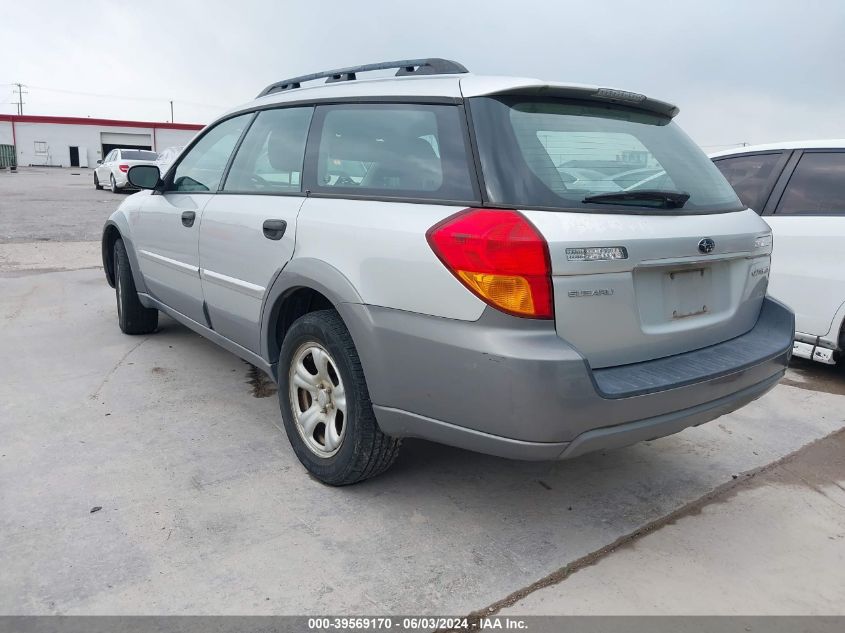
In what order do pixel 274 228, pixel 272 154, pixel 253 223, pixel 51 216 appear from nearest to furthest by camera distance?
pixel 274 228 → pixel 253 223 → pixel 272 154 → pixel 51 216

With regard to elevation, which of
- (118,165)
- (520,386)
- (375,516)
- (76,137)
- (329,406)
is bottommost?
(375,516)

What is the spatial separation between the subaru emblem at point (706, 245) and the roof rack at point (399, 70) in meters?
1.22

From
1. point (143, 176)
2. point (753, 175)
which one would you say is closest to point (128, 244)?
point (143, 176)

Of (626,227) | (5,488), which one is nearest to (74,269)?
(5,488)

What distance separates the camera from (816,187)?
185 inches

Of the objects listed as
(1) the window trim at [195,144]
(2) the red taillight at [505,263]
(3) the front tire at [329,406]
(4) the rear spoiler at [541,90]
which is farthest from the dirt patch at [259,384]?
(4) the rear spoiler at [541,90]

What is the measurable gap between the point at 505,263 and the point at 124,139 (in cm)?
5838

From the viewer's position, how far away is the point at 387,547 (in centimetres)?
254

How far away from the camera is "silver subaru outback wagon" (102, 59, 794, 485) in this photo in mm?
2229

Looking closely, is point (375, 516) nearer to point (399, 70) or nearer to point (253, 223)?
point (253, 223)

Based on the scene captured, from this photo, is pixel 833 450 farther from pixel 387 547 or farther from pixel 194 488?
pixel 194 488

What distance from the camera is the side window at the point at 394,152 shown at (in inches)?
98.5

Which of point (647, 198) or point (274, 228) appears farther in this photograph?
point (274, 228)

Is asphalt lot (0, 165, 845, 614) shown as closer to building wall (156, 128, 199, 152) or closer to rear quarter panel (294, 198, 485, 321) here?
rear quarter panel (294, 198, 485, 321)
